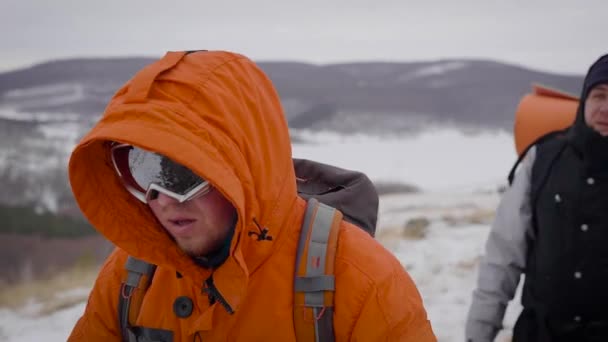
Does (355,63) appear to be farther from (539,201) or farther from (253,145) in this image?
(253,145)

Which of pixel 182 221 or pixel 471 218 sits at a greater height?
pixel 182 221

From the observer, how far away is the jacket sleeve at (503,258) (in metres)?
2.44

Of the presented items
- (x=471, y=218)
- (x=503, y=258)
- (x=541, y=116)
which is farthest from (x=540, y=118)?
(x=471, y=218)

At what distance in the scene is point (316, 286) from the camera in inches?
53.3

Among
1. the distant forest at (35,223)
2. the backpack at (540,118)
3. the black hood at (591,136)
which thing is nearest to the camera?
the black hood at (591,136)

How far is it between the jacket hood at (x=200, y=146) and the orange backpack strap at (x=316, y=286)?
11cm

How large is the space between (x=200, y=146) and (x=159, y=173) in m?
0.23

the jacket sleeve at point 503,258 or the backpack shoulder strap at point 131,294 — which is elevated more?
the backpack shoulder strap at point 131,294

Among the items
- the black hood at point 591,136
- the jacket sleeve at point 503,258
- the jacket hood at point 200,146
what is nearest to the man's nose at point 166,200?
the jacket hood at point 200,146

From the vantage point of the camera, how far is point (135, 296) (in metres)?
1.56

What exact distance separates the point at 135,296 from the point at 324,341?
61 centimetres

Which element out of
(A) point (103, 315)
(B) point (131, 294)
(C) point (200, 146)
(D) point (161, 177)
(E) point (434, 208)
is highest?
(C) point (200, 146)

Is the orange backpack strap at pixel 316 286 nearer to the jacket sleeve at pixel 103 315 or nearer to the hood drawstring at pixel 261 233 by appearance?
the hood drawstring at pixel 261 233

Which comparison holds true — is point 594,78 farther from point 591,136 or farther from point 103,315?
point 103,315
